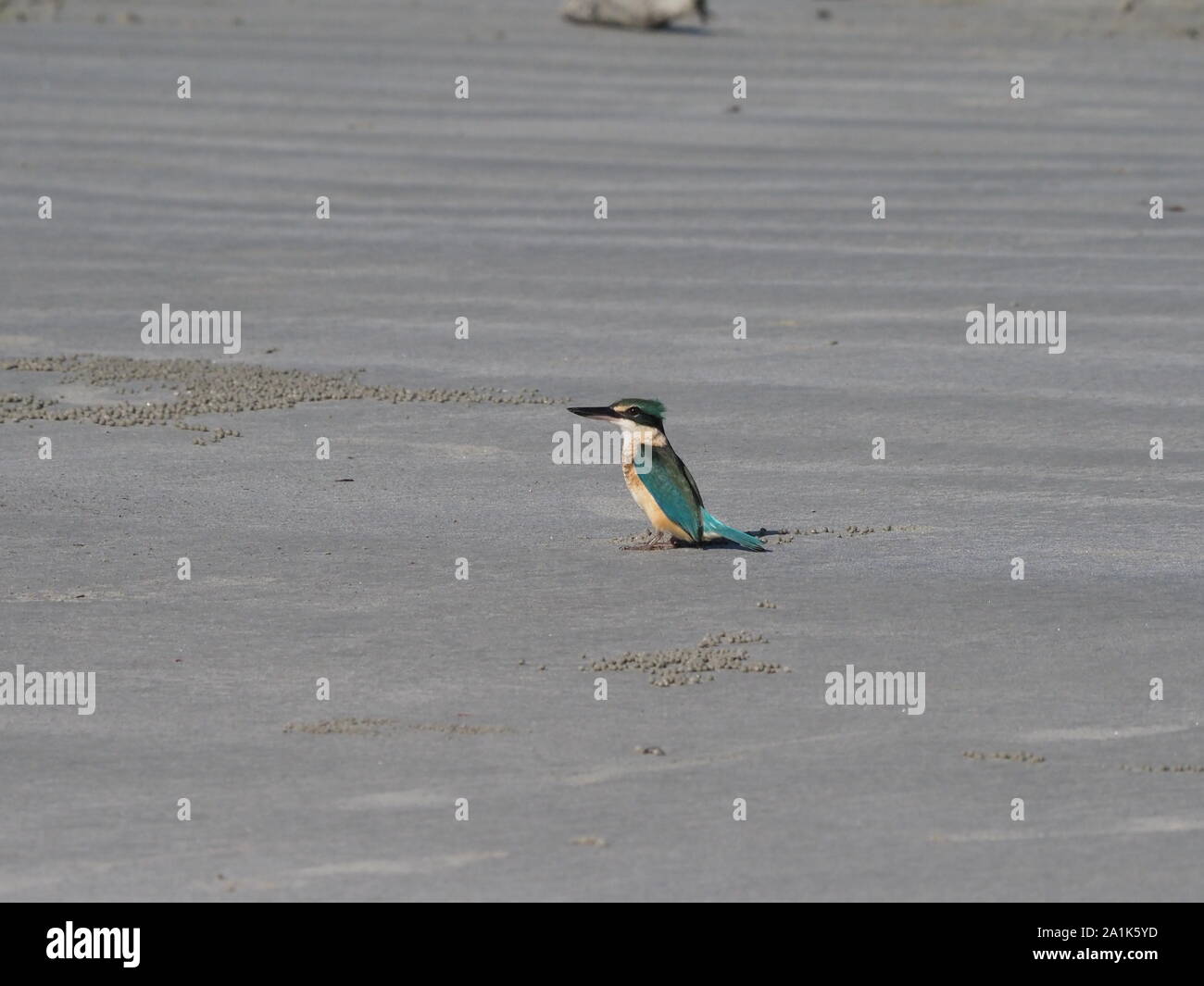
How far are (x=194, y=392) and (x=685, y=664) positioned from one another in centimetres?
485

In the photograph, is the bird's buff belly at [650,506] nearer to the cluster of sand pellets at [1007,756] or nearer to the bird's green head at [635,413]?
the bird's green head at [635,413]

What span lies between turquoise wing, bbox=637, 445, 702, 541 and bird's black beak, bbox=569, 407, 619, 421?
0.69ft

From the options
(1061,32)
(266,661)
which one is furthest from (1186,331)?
(1061,32)

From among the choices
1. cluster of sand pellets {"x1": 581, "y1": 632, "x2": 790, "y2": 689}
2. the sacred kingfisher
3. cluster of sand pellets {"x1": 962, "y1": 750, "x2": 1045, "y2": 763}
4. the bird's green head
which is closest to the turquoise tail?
the sacred kingfisher

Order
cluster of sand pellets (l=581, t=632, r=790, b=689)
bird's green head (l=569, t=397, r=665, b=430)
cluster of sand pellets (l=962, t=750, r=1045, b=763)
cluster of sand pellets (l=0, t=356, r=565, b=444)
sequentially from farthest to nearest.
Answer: cluster of sand pellets (l=0, t=356, r=565, b=444) → bird's green head (l=569, t=397, r=665, b=430) → cluster of sand pellets (l=581, t=632, r=790, b=689) → cluster of sand pellets (l=962, t=750, r=1045, b=763)

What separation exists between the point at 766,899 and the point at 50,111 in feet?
55.4

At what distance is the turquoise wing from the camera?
825 cm

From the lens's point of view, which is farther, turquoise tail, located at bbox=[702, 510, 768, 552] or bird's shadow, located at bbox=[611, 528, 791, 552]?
bird's shadow, located at bbox=[611, 528, 791, 552]

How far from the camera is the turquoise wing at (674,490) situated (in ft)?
27.1

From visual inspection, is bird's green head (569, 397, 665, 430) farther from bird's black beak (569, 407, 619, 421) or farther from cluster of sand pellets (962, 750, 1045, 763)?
cluster of sand pellets (962, 750, 1045, 763)

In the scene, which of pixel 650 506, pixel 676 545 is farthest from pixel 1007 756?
pixel 676 545

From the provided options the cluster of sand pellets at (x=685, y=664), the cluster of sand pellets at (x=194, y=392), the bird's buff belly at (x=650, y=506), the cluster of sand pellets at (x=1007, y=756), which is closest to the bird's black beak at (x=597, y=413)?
the bird's buff belly at (x=650, y=506)

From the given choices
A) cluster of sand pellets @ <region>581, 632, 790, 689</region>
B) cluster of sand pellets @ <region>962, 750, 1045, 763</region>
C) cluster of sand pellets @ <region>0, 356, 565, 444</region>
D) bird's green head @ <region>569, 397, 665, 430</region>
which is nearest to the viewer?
cluster of sand pellets @ <region>962, 750, 1045, 763</region>
